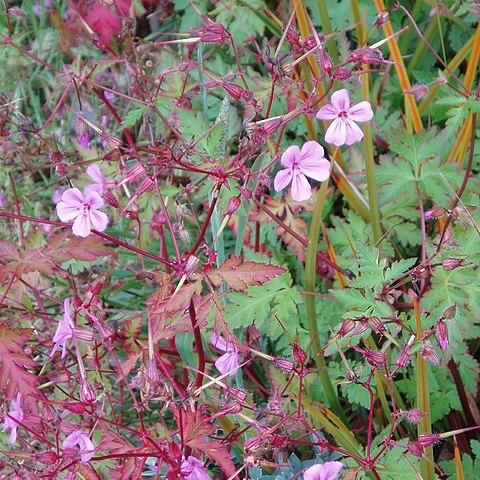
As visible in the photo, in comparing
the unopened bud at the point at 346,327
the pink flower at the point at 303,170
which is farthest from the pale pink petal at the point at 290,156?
the unopened bud at the point at 346,327

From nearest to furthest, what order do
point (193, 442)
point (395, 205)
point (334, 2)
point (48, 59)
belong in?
1. point (193, 442)
2. point (395, 205)
3. point (334, 2)
4. point (48, 59)

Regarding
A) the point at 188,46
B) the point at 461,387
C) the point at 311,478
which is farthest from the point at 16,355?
the point at 461,387

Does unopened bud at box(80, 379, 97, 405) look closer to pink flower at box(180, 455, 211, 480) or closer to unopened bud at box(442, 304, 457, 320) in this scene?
pink flower at box(180, 455, 211, 480)

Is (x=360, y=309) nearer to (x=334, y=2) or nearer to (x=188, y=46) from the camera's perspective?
(x=188, y=46)

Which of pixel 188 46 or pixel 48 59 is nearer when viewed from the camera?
pixel 188 46

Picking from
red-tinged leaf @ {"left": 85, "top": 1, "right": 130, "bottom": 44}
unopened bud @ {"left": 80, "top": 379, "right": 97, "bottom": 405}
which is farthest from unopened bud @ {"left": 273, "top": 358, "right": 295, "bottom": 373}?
red-tinged leaf @ {"left": 85, "top": 1, "right": 130, "bottom": 44}

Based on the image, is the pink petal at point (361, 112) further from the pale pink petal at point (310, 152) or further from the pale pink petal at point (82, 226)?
the pale pink petal at point (82, 226)

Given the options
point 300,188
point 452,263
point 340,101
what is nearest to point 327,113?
point 340,101

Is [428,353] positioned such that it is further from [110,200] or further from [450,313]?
[110,200]

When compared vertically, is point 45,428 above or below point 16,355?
below
